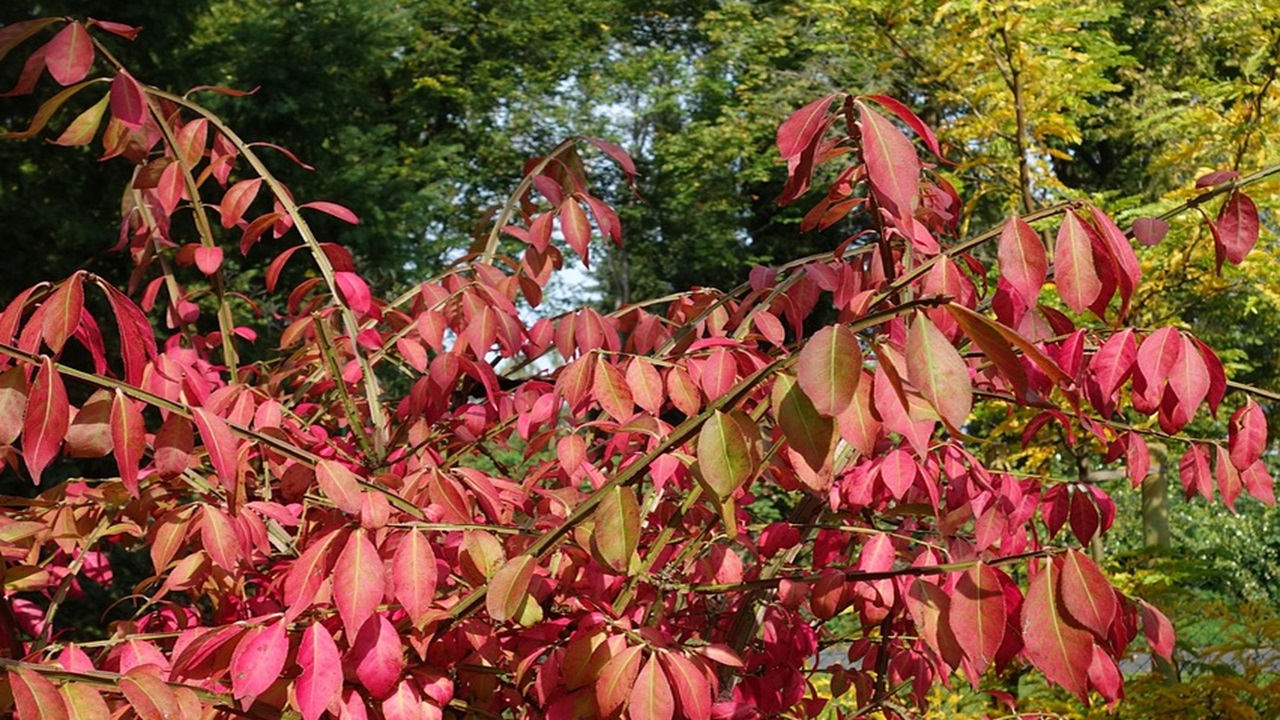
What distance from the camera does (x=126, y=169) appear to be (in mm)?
7680

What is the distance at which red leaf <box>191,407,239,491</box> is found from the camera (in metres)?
0.97

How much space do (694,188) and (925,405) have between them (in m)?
13.9

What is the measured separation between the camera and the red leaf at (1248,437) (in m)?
1.32

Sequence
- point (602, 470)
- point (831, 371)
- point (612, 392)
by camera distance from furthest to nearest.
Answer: point (602, 470) < point (612, 392) < point (831, 371)

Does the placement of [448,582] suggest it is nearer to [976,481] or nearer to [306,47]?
[976,481]

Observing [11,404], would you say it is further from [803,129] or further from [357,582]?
[803,129]

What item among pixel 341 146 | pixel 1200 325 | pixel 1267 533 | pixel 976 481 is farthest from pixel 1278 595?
pixel 976 481

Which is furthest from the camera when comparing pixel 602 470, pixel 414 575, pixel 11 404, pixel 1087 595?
pixel 602 470

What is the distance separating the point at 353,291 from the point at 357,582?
0.80m

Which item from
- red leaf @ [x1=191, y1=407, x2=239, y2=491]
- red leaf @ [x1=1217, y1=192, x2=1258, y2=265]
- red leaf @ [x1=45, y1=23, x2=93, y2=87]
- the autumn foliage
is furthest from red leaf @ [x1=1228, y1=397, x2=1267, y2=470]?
red leaf @ [x1=45, y1=23, x2=93, y2=87]

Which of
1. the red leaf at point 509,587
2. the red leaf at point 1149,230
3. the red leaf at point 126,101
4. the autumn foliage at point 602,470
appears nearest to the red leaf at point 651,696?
the autumn foliage at point 602,470

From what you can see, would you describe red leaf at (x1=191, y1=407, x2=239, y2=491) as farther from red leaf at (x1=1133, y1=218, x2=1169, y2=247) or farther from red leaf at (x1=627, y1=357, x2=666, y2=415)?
red leaf at (x1=1133, y1=218, x2=1169, y2=247)

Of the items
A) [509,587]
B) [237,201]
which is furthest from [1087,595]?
[237,201]

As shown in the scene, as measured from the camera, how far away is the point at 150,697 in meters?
0.90
